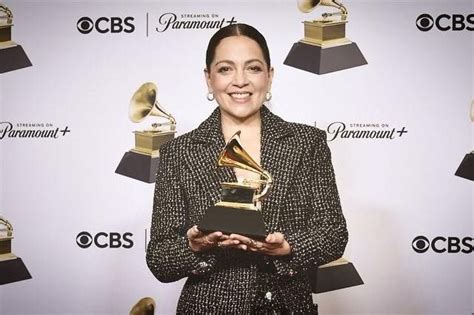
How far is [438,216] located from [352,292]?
1.64 feet

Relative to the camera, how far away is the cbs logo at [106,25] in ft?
8.36

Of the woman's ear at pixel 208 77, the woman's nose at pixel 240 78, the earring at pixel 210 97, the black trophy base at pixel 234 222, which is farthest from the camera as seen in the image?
the earring at pixel 210 97

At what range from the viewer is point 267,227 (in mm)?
2141

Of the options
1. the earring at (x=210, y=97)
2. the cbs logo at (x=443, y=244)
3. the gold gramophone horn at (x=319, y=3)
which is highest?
the gold gramophone horn at (x=319, y=3)

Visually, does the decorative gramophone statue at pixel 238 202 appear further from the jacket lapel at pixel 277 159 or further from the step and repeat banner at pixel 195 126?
the step and repeat banner at pixel 195 126

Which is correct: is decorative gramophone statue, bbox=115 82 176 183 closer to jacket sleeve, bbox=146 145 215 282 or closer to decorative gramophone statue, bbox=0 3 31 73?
jacket sleeve, bbox=146 145 215 282

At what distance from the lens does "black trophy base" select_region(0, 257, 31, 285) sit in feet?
8.50

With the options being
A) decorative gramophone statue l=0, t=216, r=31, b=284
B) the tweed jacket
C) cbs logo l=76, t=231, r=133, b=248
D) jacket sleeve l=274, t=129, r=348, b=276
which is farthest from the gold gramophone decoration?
jacket sleeve l=274, t=129, r=348, b=276

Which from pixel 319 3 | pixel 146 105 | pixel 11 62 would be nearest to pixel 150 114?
pixel 146 105

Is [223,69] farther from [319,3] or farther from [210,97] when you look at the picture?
[319,3]

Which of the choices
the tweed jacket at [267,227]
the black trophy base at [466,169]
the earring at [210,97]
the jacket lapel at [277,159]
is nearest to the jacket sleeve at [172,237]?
the tweed jacket at [267,227]

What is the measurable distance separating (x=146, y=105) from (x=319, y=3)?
88 centimetres

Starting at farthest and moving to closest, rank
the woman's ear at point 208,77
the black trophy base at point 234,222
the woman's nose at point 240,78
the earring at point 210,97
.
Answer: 1. the earring at point 210,97
2. the woman's ear at point 208,77
3. the woman's nose at point 240,78
4. the black trophy base at point 234,222

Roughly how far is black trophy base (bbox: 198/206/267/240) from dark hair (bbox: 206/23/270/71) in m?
0.63
